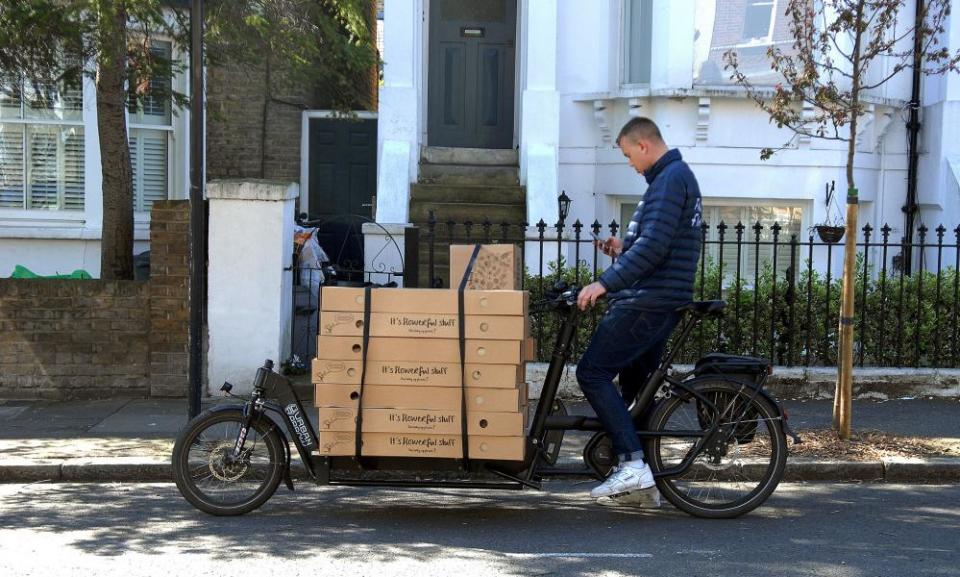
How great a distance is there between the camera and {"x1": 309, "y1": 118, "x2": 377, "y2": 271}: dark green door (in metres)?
Result: 14.0

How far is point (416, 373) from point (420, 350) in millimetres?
117

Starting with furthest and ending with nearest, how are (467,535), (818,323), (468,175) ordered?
(468,175) < (818,323) < (467,535)

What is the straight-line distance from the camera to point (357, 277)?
11.2m

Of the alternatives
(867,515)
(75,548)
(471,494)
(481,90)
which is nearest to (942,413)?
(867,515)

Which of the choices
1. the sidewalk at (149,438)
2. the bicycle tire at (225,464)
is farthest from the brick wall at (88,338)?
the bicycle tire at (225,464)

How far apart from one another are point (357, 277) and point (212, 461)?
542 centimetres

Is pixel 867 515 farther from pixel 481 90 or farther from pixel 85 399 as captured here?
pixel 481 90

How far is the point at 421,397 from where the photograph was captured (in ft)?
18.4

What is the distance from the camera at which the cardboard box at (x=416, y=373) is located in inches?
219

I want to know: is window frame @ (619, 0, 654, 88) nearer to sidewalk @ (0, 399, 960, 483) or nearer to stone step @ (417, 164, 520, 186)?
stone step @ (417, 164, 520, 186)

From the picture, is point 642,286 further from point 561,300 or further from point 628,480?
point 628,480

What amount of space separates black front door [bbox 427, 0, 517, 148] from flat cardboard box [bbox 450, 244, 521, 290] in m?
7.85

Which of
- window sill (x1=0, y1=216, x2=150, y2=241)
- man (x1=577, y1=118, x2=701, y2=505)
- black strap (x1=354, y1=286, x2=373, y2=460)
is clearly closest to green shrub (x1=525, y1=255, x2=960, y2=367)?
man (x1=577, y1=118, x2=701, y2=505)

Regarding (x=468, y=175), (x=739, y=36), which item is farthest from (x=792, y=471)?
(x=739, y=36)
